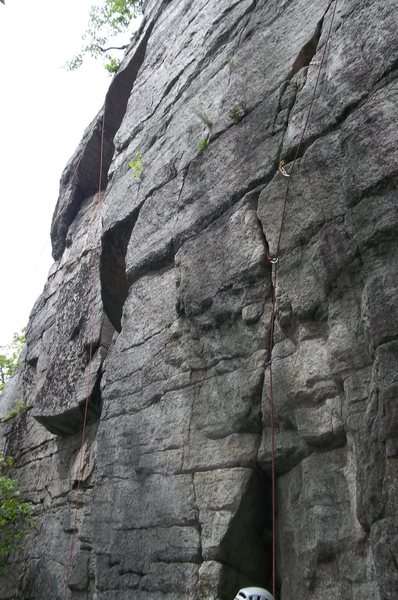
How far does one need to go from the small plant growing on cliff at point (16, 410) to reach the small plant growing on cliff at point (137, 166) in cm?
419

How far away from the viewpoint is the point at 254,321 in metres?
3.15

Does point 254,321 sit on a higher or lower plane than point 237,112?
lower

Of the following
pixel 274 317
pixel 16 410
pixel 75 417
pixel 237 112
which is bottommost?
pixel 274 317

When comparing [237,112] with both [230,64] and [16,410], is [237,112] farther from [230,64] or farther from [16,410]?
[16,410]

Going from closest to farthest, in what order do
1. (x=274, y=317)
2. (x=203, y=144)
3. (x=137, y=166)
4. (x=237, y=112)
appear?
(x=274, y=317), (x=237, y=112), (x=203, y=144), (x=137, y=166)

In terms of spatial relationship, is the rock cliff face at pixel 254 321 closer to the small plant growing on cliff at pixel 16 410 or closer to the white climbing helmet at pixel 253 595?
the white climbing helmet at pixel 253 595

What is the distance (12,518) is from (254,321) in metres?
4.69

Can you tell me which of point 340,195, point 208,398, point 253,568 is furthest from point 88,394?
point 340,195

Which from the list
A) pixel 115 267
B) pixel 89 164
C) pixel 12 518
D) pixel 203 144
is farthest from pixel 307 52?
pixel 12 518

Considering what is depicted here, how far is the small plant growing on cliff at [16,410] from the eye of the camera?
793 centimetres

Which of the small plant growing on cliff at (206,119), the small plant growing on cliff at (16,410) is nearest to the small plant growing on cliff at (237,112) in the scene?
the small plant growing on cliff at (206,119)

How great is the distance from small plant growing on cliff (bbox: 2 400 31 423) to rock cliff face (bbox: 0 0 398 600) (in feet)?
10.0

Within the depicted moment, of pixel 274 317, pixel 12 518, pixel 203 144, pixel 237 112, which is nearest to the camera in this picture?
pixel 274 317

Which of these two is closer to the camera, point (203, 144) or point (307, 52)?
point (307, 52)
